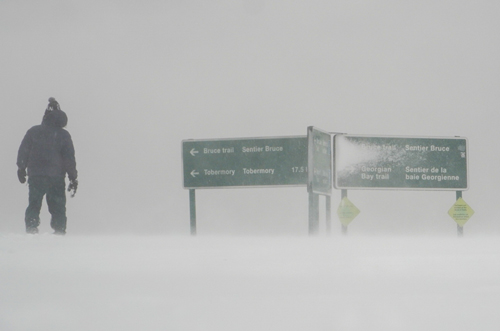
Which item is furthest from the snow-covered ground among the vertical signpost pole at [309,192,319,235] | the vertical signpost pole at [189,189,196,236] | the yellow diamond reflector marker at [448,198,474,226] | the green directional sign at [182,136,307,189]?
the yellow diamond reflector marker at [448,198,474,226]

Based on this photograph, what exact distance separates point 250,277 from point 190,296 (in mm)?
690

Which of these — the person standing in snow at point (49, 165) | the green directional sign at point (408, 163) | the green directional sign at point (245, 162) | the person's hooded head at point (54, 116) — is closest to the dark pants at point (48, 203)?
the person standing in snow at point (49, 165)

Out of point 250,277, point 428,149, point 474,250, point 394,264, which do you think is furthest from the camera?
point 428,149

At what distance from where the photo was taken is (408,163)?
69.4 ft

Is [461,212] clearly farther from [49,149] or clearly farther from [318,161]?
[49,149]

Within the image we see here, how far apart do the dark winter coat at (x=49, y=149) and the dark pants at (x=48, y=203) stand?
0.44 ft

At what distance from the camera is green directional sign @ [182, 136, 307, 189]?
19.1 meters

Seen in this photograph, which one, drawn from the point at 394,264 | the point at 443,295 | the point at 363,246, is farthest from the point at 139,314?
the point at 363,246

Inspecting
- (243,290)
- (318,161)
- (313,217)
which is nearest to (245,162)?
(318,161)

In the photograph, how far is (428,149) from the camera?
21109 millimetres

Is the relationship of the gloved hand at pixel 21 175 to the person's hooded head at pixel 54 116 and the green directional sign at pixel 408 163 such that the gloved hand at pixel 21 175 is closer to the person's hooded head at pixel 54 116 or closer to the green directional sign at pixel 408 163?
the person's hooded head at pixel 54 116

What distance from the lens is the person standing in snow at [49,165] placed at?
393 inches

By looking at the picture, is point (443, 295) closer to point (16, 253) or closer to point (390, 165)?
point (16, 253)

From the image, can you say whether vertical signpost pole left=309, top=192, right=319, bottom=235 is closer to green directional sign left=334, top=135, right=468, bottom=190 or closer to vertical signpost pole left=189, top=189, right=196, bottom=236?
vertical signpost pole left=189, top=189, right=196, bottom=236
